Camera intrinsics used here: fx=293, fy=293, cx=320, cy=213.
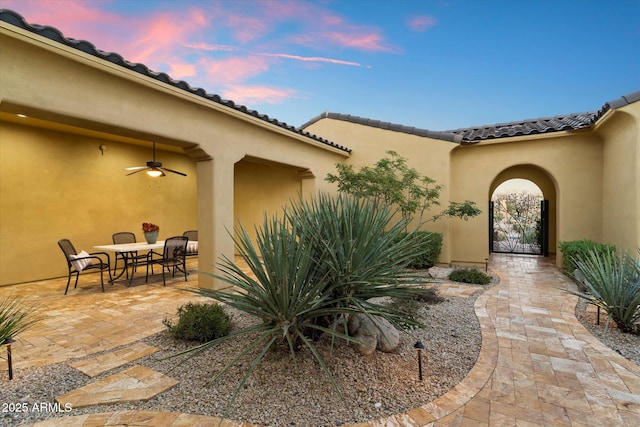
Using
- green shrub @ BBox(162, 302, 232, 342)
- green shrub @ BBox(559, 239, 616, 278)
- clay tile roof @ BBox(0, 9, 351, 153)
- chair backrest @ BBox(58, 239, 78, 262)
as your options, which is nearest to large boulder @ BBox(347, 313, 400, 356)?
green shrub @ BBox(162, 302, 232, 342)

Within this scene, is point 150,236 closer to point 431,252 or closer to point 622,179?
point 431,252

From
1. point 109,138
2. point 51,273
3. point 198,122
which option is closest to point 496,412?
point 198,122

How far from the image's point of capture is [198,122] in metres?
5.84

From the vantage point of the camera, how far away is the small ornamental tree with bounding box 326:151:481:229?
27.0 feet

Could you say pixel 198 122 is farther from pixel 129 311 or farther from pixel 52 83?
pixel 129 311

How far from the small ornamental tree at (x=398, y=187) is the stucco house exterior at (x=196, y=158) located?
1.96 feet

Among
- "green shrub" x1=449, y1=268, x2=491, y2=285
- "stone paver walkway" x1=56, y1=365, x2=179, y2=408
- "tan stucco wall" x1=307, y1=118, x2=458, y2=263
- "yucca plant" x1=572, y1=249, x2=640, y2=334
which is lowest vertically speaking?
"stone paver walkway" x1=56, y1=365, x2=179, y2=408

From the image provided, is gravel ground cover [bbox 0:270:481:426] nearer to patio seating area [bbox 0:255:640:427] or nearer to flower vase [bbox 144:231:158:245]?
patio seating area [bbox 0:255:640:427]

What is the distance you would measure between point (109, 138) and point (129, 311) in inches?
237

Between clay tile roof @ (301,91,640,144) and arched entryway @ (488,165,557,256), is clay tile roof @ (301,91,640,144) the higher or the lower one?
the higher one

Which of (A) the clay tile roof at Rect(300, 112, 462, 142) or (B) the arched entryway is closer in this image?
(A) the clay tile roof at Rect(300, 112, 462, 142)

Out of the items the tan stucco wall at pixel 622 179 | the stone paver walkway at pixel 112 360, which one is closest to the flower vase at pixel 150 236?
the stone paver walkway at pixel 112 360

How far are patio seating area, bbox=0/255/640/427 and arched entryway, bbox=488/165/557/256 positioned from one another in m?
6.64

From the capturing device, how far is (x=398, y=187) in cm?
825
